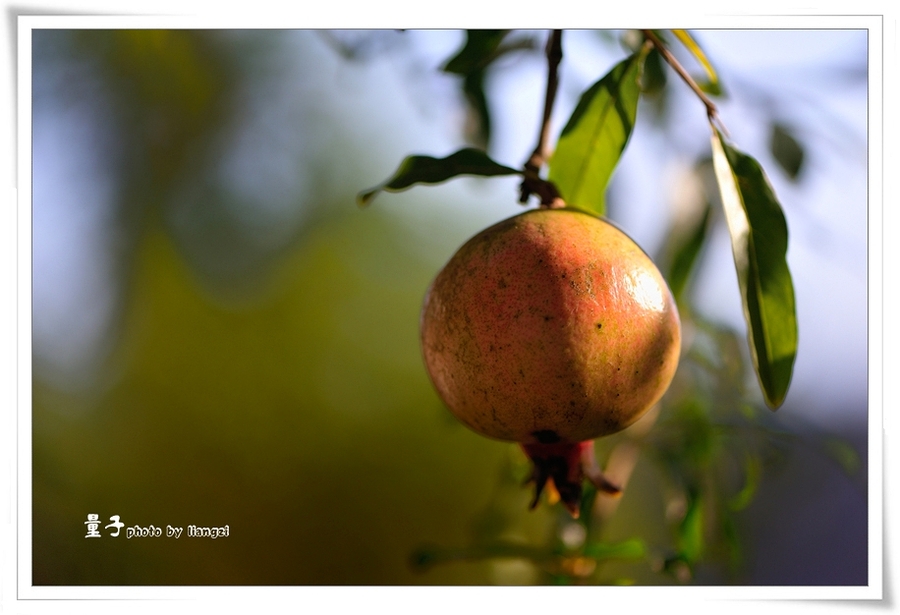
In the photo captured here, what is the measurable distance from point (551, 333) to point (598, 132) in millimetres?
506

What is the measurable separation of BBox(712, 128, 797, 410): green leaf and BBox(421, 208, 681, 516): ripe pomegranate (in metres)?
0.17

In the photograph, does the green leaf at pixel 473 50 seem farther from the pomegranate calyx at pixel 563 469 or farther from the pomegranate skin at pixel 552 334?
the pomegranate calyx at pixel 563 469

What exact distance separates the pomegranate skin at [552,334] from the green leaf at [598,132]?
0.35 meters

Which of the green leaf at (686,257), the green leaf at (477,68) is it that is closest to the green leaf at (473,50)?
the green leaf at (477,68)

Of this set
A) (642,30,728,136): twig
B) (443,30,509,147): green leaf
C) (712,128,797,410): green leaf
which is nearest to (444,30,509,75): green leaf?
(443,30,509,147): green leaf

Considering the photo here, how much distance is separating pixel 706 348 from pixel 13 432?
65.6 inches

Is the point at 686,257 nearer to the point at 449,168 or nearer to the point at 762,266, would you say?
the point at 762,266

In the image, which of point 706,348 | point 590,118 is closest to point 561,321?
point 590,118

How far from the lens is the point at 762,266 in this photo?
0.92m

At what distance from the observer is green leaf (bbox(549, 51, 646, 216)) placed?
41.8 inches

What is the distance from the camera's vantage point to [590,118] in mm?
1077
